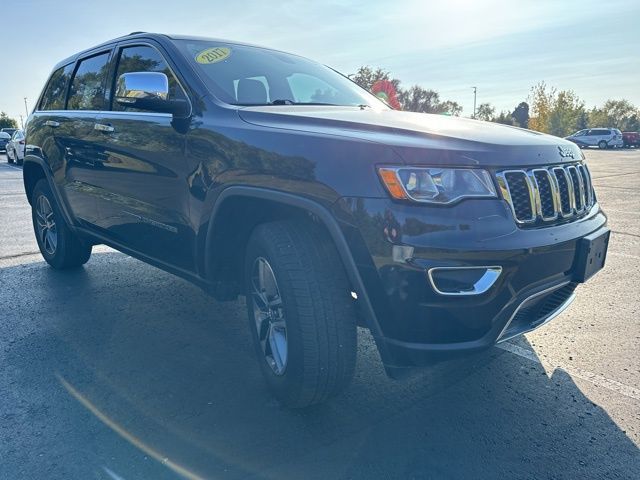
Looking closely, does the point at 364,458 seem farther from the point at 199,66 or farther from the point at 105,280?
the point at 105,280

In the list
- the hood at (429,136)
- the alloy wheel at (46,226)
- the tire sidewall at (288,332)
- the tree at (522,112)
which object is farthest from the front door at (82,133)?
the tree at (522,112)

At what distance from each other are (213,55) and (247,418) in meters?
2.10

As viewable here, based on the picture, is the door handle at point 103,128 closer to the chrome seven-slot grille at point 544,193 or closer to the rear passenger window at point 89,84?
the rear passenger window at point 89,84

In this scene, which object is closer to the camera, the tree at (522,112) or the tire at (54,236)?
the tire at (54,236)

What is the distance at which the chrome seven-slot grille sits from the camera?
6.78 ft

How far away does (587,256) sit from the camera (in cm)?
232

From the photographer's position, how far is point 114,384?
9.05ft

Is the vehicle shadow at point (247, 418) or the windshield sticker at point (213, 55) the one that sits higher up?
the windshield sticker at point (213, 55)

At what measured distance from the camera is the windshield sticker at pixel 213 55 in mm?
3050

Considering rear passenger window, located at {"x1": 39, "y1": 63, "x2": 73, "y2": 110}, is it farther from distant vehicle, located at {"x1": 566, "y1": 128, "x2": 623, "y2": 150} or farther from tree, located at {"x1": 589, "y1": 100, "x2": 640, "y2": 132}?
tree, located at {"x1": 589, "y1": 100, "x2": 640, "y2": 132}

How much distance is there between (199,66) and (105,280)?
247 cm

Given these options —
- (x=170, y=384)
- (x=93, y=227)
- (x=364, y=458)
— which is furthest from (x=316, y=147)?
(x=93, y=227)

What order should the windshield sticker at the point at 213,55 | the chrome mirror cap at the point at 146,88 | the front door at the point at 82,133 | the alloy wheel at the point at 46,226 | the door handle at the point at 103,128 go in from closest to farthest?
the chrome mirror cap at the point at 146,88 → the windshield sticker at the point at 213,55 → the door handle at the point at 103,128 → the front door at the point at 82,133 → the alloy wheel at the point at 46,226

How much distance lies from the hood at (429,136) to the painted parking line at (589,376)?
3.91 ft
